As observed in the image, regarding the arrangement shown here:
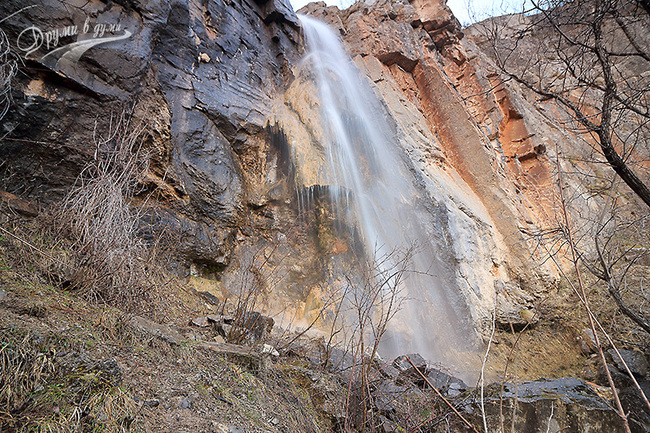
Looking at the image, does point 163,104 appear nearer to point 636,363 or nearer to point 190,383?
point 190,383

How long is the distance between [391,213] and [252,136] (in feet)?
10.9

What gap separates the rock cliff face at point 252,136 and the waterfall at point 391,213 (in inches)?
10.7

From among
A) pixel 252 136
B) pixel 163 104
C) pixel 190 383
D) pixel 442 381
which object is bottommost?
pixel 190 383

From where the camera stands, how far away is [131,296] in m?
3.38

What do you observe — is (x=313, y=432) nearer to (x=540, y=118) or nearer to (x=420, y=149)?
(x=420, y=149)

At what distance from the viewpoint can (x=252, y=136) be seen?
7.23m

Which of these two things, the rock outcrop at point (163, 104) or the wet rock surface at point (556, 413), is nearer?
the wet rock surface at point (556, 413)

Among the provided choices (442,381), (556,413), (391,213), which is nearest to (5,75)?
(391,213)

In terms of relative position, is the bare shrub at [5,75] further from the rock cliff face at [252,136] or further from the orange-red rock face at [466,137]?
the orange-red rock face at [466,137]

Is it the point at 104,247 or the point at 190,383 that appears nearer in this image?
the point at 190,383

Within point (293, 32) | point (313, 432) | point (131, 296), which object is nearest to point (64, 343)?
point (131, 296)

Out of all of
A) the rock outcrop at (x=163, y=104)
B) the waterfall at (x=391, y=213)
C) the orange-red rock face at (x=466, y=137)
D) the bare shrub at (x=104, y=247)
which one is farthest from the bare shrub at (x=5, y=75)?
the orange-red rock face at (x=466, y=137)

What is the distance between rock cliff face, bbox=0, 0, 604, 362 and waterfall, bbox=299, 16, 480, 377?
0.27 metres

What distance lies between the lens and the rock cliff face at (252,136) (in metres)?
4.73
